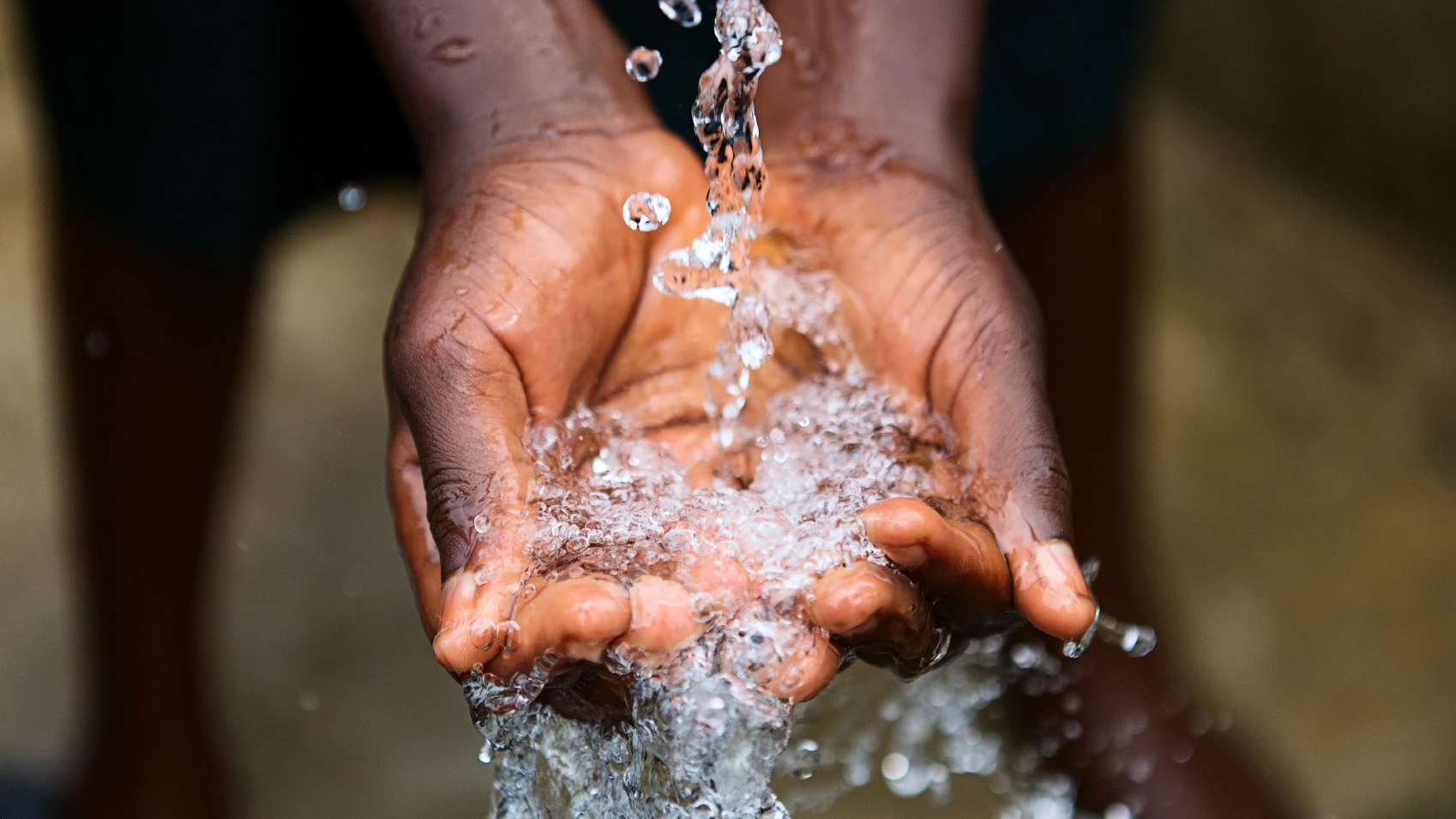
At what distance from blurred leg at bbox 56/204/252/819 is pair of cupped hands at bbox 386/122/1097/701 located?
664 millimetres

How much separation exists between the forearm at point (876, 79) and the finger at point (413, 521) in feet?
1.57

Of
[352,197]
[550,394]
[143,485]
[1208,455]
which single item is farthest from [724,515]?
[1208,455]

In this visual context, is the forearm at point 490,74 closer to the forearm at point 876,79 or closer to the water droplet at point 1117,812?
the forearm at point 876,79

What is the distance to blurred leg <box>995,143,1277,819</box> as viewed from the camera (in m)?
1.54

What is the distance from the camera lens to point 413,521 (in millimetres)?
917

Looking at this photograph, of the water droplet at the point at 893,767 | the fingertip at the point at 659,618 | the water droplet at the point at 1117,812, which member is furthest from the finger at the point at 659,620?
the water droplet at the point at 1117,812

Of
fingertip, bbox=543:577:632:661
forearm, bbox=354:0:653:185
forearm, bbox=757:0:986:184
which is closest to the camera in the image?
fingertip, bbox=543:577:632:661

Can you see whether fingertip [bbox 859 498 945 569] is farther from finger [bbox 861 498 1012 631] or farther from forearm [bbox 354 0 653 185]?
forearm [bbox 354 0 653 185]

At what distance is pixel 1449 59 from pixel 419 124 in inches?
78.1

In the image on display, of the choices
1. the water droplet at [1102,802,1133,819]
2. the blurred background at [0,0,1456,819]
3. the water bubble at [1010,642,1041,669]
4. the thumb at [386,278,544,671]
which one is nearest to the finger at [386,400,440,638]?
the thumb at [386,278,544,671]

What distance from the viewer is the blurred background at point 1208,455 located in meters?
1.71

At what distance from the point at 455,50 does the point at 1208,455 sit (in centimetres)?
163

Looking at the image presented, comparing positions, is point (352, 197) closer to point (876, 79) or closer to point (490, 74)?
point (490, 74)

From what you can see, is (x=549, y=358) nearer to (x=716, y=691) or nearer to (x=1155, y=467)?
(x=716, y=691)
